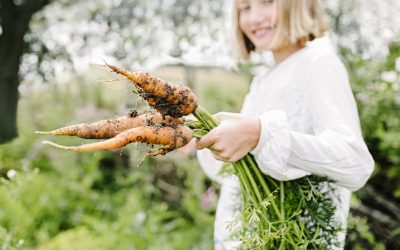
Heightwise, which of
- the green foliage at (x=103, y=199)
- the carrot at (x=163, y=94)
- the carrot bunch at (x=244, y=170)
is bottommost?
the green foliage at (x=103, y=199)

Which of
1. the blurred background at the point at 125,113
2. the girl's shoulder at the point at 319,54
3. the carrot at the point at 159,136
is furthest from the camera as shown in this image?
the blurred background at the point at 125,113

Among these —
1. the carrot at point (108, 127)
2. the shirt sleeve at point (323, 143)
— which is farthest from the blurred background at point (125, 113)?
the shirt sleeve at point (323, 143)

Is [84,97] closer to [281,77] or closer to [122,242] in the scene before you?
[122,242]

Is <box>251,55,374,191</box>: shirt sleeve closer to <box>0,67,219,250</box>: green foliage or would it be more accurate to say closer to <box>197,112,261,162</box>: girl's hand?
<box>197,112,261,162</box>: girl's hand

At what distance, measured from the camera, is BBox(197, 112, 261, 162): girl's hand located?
4.17 feet

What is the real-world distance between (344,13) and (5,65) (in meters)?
3.65

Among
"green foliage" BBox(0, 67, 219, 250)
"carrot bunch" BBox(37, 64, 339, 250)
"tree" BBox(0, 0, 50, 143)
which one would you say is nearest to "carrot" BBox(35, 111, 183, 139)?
"carrot bunch" BBox(37, 64, 339, 250)

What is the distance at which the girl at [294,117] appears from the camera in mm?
1320

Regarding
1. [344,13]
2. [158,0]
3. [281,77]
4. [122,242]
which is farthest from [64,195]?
[344,13]

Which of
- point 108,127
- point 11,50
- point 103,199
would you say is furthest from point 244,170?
point 11,50

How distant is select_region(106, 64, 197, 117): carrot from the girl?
10 centimetres

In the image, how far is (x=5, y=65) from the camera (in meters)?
5.50

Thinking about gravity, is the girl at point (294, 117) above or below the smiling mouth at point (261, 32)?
below

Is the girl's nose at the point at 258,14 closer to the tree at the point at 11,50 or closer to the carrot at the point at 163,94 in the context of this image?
the carrot at the point at 163,94
